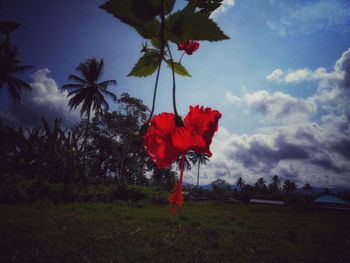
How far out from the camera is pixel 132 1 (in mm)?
223

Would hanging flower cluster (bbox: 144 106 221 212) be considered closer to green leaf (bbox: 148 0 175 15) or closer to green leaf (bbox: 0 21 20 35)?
green leaf (bbox: 148 0 175 15)

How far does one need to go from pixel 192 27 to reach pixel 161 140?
0.10 m

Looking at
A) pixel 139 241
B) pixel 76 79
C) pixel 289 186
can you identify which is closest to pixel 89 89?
pixel 76 79

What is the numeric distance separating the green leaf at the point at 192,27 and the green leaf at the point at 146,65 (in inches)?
Result: 2.8

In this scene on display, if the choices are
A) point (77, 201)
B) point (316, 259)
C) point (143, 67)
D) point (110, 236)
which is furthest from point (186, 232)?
point (143, 67)

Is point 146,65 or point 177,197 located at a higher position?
point 146,65

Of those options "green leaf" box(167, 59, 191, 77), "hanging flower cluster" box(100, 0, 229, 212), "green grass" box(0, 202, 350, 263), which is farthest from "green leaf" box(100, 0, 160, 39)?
"green grass" box(0, 202, 350, 263)

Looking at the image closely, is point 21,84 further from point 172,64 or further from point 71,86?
point 172,64

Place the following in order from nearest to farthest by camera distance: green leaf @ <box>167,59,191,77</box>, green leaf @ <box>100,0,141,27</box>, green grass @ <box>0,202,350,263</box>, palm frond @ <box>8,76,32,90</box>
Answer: green leaf @ <box>100,0,141,27</box> < green leaf @ <box>167,59,191,77</box> < green grass @ <box>0,202,350,263</box> < palm frond @ <box>8,76,32,90</box>

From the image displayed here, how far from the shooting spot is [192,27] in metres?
0.23

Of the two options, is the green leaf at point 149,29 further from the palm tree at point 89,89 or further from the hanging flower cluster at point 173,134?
the palm tree at point 89,89

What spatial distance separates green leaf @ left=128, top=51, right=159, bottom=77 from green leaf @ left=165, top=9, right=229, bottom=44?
71mm

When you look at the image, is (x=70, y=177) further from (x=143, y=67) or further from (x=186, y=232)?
(x=143, y=67)

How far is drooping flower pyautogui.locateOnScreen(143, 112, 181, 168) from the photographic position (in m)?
0.25
